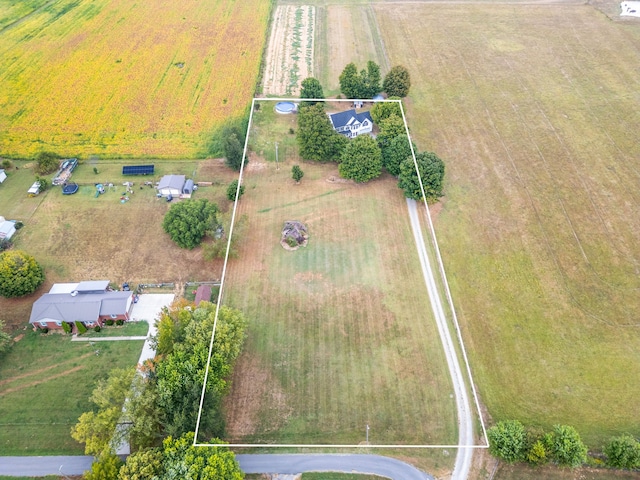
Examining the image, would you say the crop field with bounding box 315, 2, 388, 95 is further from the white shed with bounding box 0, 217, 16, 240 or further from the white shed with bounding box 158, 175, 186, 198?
the white shed with bounding box 0, 217, 16, 240

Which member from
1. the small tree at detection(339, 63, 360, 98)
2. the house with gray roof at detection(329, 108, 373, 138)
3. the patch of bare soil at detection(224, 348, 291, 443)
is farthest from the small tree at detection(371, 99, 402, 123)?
the patch of bare soil at detection(224, 348, 291, 443)

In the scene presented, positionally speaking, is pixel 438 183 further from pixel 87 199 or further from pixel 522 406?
pixel 87 199

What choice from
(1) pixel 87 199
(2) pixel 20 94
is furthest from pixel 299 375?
(2) pixel 20 94

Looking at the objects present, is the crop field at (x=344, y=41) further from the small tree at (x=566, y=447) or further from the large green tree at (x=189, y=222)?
the small tree at (x=566, y=447)

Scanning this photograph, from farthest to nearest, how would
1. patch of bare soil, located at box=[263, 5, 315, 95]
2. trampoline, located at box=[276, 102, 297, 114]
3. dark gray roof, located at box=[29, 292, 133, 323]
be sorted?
1. patch of bare soil, located at box=[263, 5, 315, 95]
2. trampoline, located at box=[276, 102, 297, 114]
3. dark gray roof, located at box=[29, 292, 133, 323]

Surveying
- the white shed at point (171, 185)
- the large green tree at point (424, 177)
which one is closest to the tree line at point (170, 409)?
the white shed at point (171, 185)

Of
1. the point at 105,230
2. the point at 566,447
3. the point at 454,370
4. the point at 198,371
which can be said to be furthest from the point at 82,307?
the point at 566,447

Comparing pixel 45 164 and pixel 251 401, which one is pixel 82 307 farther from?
pixel 45 164

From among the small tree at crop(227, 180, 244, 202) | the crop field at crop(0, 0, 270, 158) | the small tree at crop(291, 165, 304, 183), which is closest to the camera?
the small tree at crop(227, 180, 244, 202)
